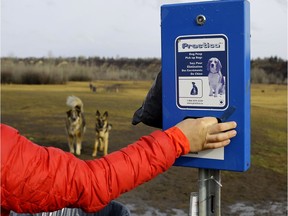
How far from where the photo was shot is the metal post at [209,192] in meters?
1.71

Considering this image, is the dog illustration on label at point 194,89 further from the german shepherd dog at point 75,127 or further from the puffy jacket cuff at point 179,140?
the german shepherd dog at point 75,127

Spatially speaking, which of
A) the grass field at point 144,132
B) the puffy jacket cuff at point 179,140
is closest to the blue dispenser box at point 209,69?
the puffy jacket cuff at point 179,140

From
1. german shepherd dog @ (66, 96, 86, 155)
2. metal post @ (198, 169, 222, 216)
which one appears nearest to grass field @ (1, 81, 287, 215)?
german shepherd dog @ (66, 96, 86, 155)

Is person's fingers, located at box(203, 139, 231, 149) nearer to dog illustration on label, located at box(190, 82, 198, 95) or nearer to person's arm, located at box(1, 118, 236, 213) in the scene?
person's arm, located at box(1, 118, 236, 213)

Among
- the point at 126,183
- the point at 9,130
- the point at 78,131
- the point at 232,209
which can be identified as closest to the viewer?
the point at 9,130

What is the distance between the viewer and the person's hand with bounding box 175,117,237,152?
1.52 metres

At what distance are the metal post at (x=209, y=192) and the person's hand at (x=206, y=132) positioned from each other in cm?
18

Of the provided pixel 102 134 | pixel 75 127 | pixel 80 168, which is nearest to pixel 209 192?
pixel 80 168

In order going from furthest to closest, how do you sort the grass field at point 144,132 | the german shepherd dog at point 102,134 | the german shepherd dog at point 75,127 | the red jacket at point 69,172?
the german shepherd dog at point 75,127 → the german shepherd dog at point 102,134 → the grass field at point 144,132 → the red jacket at point 69,172

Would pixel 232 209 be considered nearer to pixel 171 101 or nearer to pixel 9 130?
pixel 171 101

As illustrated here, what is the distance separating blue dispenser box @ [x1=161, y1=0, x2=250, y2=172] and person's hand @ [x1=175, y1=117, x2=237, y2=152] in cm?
3

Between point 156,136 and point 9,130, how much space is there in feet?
1.40

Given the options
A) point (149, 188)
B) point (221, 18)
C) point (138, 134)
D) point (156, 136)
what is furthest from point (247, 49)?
point (138, 134)

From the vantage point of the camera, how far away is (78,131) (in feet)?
25.4
